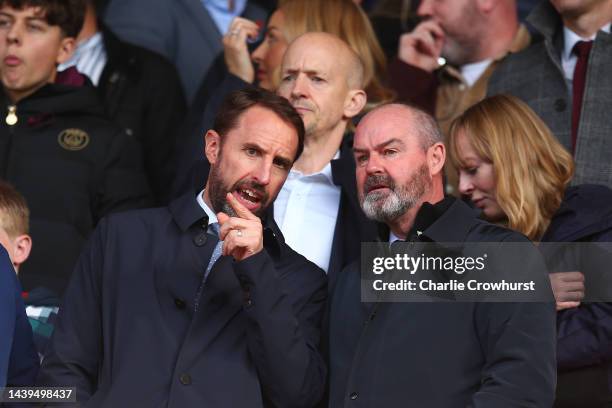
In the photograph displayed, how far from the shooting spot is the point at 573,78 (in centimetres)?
572

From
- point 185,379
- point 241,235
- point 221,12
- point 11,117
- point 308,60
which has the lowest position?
point 185,379

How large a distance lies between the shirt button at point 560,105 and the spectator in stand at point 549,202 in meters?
0.54

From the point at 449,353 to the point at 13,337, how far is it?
1.48m

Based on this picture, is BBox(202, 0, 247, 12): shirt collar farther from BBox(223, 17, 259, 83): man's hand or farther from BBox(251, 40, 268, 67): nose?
→ BBox(223, 17, 259, 83): man's hand

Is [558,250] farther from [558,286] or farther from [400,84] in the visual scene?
[400,84]

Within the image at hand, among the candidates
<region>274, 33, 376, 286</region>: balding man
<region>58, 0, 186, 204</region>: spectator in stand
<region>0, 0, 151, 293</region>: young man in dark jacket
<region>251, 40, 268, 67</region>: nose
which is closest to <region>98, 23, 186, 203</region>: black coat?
<region>58, 0, 186, 204</region>: spectator in stand

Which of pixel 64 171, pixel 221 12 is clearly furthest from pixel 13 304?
pixel 221 12

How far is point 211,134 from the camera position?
4.74 metres

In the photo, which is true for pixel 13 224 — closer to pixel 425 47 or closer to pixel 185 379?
pixel 185 379

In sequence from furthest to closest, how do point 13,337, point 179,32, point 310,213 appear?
1. point 179,32
2. point 310,213
3. point 13,337

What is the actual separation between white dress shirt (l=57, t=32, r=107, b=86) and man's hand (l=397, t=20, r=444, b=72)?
159cm

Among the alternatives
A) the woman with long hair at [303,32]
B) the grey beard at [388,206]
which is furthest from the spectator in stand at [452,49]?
the grey beard at [388,206]

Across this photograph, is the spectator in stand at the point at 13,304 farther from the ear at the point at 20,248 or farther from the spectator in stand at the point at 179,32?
the spectator in stand at the point at 179,32

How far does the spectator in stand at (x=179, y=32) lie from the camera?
280 inches
